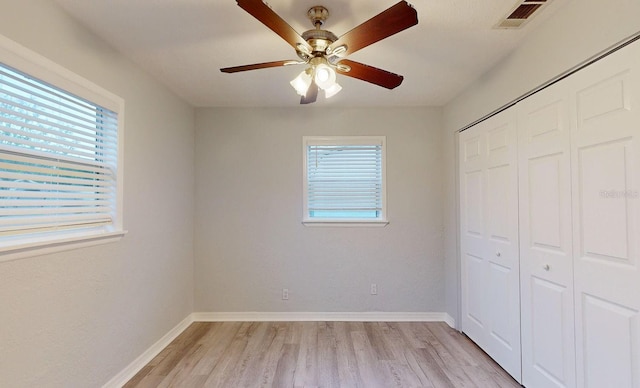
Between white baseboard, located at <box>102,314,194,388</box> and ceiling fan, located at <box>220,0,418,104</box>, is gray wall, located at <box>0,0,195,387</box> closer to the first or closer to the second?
white baseboard, located at <box>102,314,194,388</box>

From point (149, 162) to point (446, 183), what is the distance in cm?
301

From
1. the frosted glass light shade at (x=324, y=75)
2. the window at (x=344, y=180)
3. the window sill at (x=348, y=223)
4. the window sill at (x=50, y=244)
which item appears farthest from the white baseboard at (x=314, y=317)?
the frosted glass light shade at (x=324, y=75)

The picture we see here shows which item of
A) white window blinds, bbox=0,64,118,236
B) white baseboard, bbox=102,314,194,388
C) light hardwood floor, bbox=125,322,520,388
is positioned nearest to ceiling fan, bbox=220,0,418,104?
white window blinds, bbox=0,64,118,236

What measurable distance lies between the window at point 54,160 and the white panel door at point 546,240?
2931 mm

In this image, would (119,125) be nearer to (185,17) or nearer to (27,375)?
(185,17)

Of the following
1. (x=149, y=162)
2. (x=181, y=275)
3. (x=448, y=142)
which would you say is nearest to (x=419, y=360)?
(x=448, y=142)

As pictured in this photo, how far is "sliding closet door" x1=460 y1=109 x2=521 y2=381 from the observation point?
89.5 inches

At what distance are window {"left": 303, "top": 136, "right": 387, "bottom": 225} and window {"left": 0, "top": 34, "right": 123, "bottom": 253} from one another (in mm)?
1928

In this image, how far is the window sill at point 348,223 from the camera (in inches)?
136

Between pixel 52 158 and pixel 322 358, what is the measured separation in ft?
7.92

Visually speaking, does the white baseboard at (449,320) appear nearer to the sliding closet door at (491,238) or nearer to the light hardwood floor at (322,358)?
the light hardwood floor at (322,358)

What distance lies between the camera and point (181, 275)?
10.5ft

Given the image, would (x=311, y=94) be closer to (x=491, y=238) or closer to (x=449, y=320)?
(x=491, y=238)

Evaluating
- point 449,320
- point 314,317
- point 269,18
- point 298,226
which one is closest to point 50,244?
point 269,18
